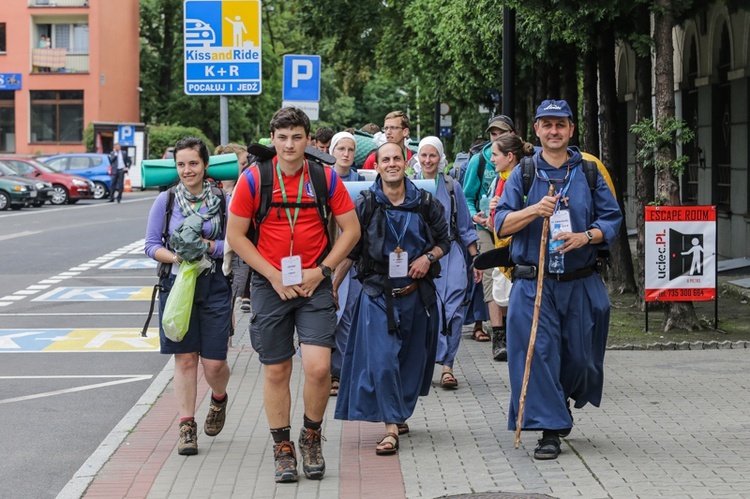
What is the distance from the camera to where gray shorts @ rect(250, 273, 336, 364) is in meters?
6.86

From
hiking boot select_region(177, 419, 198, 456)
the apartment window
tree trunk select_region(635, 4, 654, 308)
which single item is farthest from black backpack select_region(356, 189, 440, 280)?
the apartment window

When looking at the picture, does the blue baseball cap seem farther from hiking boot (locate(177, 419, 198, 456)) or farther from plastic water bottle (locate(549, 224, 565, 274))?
hiking boot (locate(177, 419, 198, 456))

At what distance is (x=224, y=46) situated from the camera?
15.1 metres

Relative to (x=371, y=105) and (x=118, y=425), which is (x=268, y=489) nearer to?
(x=118, y=425)

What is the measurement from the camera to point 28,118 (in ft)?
224

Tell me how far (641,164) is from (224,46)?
4.77 meters

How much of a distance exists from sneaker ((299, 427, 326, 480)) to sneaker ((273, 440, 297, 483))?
6 cm

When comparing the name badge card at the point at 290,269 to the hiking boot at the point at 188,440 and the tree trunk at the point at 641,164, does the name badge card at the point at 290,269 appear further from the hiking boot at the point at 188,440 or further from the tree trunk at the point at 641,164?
the tree trunk at the point at 641,164

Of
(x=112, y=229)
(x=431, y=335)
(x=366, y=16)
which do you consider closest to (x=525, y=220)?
(x=431, y=335)

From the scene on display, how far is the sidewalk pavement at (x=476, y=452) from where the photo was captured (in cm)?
657

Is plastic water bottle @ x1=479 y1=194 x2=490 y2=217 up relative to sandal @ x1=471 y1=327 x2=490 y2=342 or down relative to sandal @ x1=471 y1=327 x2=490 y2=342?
up

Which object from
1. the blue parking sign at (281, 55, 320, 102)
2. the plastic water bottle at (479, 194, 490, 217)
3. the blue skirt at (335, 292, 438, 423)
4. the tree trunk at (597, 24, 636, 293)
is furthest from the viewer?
the blue parking sign at (281, 55, 320, 102)

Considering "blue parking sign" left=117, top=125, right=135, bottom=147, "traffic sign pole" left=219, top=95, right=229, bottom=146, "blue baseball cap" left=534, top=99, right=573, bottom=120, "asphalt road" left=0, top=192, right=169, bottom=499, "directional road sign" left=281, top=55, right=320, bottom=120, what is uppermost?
"blue parking sign" left=117, top=125, right=135, bottom=147

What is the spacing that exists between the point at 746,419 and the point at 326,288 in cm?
296
